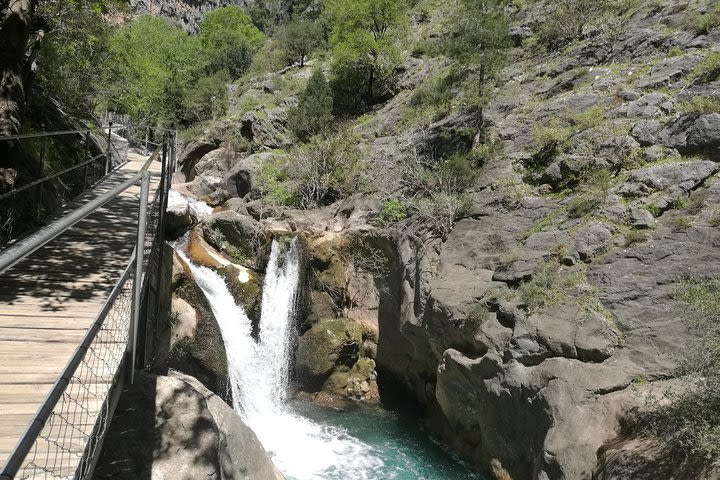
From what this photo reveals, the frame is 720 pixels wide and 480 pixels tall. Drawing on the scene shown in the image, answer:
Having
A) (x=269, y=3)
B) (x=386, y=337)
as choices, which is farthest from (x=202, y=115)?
(x=269, y=3)

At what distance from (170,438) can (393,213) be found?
9.49m

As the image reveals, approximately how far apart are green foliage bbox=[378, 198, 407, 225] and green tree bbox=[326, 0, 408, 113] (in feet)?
38.6

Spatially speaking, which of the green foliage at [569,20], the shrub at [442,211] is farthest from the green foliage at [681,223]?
the green foliage at [569,20]

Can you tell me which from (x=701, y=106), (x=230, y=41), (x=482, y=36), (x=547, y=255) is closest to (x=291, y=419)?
(x=547, y=255)

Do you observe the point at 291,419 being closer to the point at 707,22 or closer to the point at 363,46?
the point at 707,22

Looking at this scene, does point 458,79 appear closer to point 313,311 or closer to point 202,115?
point 313,311

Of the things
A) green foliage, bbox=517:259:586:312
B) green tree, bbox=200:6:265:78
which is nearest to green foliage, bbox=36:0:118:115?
green foliage, bbox=517:259:586:312

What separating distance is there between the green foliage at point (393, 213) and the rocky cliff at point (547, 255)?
11 cm

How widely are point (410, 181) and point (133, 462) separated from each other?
11.2 meters

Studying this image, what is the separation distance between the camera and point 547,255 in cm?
1008

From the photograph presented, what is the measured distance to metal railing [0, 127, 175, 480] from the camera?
1.98m

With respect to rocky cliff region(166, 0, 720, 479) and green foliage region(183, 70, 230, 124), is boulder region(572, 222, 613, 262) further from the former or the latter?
green foliage region(183, 70, 230, 124)

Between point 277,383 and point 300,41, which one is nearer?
point 277,383

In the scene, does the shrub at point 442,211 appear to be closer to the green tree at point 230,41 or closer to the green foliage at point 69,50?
the green foliage at point 69,50
